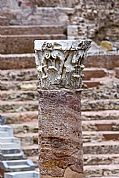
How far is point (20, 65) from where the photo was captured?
21750 millimetres

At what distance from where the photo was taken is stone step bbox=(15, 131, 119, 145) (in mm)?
17422

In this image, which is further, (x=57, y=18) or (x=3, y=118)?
(x=57, y=18)

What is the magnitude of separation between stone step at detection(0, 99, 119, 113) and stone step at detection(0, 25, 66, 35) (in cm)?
510

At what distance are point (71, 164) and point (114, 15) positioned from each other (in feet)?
61.3

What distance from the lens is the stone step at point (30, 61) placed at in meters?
21.7

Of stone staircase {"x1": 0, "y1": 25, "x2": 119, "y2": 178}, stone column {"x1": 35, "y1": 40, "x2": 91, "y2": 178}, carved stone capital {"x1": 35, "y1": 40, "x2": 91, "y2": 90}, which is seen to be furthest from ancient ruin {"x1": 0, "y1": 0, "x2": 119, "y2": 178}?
carved stone capital {"x1": 35, "y1": 40, "x2": 91, "y2": 90}

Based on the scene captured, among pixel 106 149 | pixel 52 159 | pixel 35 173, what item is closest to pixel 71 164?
pixel 52 159

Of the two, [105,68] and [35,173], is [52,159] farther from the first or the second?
[105,68]

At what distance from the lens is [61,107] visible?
10922 mm

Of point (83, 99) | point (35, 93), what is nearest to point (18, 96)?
point (35, 93)

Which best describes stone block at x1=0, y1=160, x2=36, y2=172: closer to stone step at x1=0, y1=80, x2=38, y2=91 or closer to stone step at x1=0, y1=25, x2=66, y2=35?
stone step at x1=0, y1=80, x2=38, y2=91

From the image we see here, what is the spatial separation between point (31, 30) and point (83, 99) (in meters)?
5.30

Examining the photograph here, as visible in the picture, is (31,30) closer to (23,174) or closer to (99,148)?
(99,148)

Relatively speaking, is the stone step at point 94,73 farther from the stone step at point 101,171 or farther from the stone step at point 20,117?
the stone step at point 101,171
